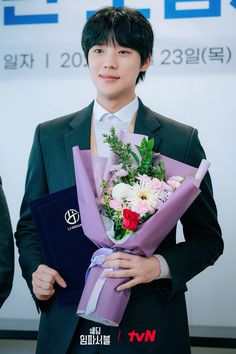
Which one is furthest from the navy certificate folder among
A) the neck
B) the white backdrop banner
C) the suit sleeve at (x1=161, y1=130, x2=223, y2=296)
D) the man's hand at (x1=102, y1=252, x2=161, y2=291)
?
the white backdrop banner

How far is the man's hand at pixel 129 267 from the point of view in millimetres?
1437

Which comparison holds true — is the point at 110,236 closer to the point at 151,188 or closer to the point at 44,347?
the point at 151,188

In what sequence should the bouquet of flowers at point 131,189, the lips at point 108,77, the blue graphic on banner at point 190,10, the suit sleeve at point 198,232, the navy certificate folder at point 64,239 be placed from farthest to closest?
1. the blue graphic on banner at point 190,10
2. the lips at point 108,77
3. the suit sleeve at point 198,232
4. the navy certificate folder at point 64,239
5. the bouquet of flowers at point 131,189

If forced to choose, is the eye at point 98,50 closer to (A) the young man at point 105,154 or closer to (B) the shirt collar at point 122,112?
(A) the young man at point 105,154

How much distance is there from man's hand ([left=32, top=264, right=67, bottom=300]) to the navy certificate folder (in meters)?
0.02

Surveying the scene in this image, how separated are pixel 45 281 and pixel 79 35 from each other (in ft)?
6.03

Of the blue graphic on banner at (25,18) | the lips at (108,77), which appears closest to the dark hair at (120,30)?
the lips at (108,77)

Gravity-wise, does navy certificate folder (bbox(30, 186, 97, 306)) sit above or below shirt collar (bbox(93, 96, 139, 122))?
below

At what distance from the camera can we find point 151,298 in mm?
1633

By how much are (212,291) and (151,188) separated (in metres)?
1.65

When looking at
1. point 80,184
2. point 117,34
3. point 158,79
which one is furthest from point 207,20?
point 80,184

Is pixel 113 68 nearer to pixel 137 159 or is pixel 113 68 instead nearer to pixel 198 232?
pixel 137 159

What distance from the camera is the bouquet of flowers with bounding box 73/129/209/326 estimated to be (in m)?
1.40

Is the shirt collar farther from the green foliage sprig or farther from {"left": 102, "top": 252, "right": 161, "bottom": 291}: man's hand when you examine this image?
{"left": 102, "top": 252, "right": 161, "bottom": 291}: man's hand
